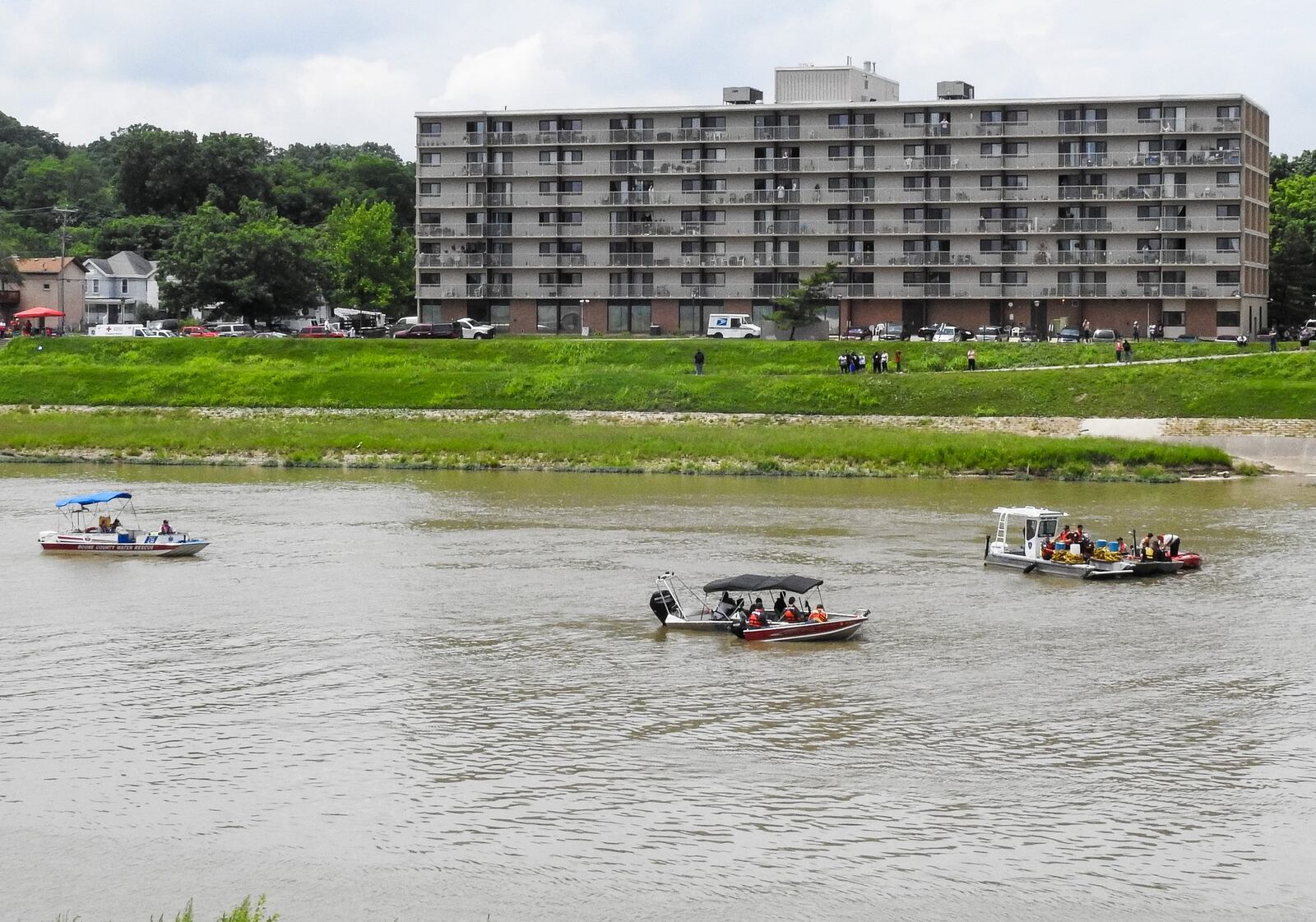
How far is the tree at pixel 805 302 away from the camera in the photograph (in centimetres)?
11231

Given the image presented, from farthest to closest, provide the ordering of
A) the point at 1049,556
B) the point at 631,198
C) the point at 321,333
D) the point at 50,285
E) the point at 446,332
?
the point at 50,285 < the point at 631,198 < the point at 321,333 < the point at 446,332 < the point at 1049,556

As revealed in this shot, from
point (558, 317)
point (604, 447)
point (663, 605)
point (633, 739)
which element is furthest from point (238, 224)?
point (633, 739)

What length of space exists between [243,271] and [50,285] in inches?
1848

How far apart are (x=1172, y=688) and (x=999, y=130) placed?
97083mm

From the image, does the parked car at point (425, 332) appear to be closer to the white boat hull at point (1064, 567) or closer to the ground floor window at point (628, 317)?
the ground floor window at point (628, 317)

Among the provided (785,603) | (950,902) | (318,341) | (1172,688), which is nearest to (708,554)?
(785,603)

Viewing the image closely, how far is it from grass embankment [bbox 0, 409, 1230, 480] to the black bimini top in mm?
34656

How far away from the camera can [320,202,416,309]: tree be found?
142 m

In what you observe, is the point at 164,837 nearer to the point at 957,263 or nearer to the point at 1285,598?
the point at 1285,598

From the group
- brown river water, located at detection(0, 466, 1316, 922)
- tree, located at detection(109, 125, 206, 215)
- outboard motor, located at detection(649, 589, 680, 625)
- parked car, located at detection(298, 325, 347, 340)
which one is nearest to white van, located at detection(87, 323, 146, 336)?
parked car, located at detection(298, 325, 347, 340)

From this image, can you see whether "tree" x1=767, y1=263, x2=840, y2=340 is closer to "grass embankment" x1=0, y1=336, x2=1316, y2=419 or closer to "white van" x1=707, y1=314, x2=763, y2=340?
"white van" x1=707, y1=314, x2=763, y2=340

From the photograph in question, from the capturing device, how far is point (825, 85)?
427 feet

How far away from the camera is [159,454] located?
77.8m

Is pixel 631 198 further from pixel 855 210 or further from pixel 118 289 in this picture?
pixel 118 289
